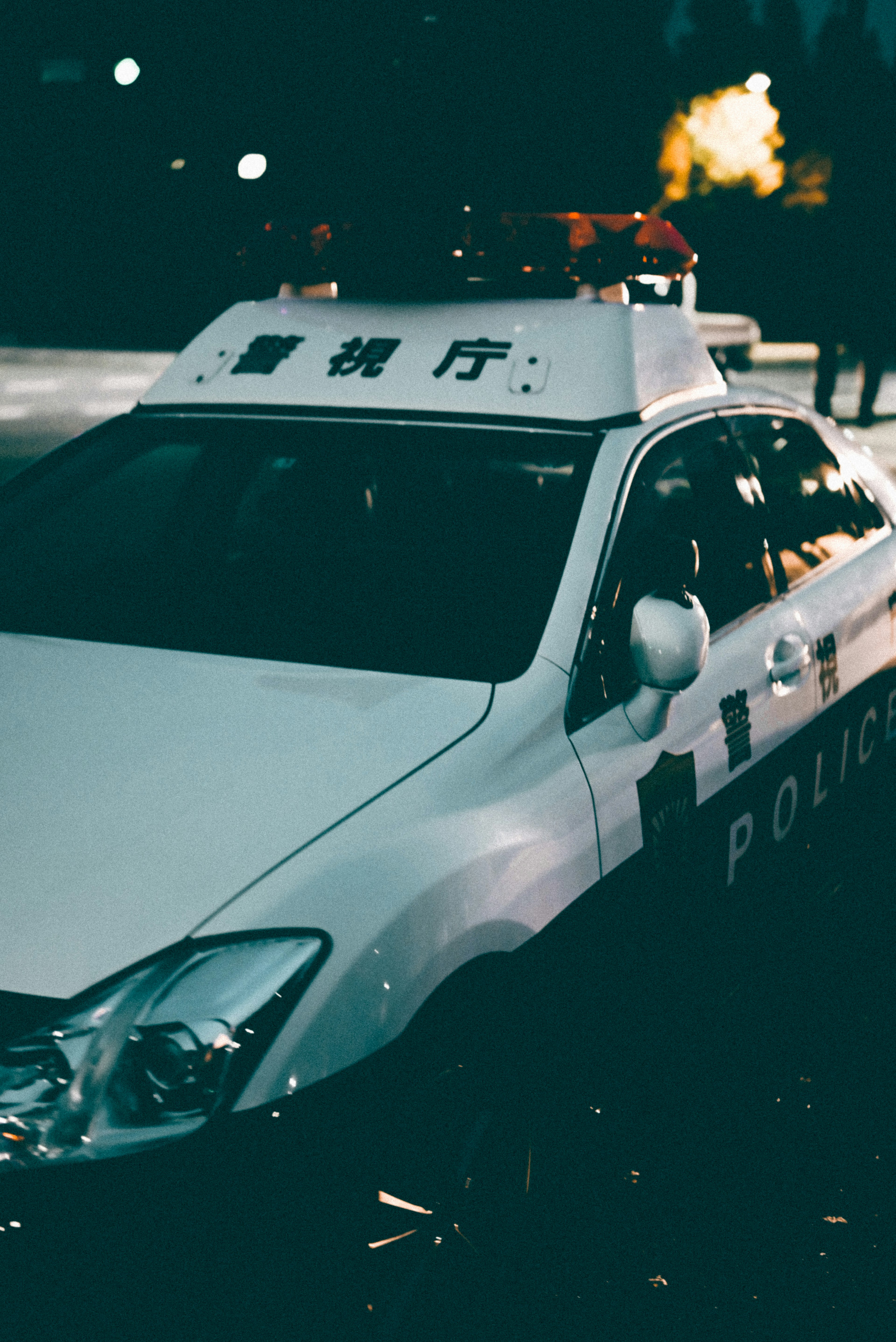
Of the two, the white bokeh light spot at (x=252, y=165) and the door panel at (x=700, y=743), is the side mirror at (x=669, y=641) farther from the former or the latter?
the white bokeh light spot at (x=252, y=165)

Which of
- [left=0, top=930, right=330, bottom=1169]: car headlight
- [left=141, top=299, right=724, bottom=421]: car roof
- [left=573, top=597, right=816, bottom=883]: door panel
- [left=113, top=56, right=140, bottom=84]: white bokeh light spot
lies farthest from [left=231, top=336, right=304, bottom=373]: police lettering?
[left=113, top=56, right=140, bottom=84]: white bokeh light spot

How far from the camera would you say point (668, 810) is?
276 cm

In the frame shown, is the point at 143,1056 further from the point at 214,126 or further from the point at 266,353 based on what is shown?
the point at 214,126

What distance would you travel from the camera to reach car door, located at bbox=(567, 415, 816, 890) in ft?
8.54

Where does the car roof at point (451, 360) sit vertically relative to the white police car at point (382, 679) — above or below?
above

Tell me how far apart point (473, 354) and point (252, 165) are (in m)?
22.3

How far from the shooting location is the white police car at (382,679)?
1.88 m

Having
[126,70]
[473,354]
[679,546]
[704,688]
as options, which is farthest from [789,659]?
[126,70]

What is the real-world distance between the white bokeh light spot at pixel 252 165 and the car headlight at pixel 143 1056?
2382 centimetres

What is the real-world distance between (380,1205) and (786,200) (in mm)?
40398

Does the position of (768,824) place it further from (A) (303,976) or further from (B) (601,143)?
(B) (601,143)

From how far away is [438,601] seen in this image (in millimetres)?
2836

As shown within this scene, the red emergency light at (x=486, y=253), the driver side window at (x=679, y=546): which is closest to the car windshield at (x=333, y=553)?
the driver side window at (x=679, y=546)

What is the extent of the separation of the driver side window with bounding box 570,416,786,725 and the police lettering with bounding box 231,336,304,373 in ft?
3.04
